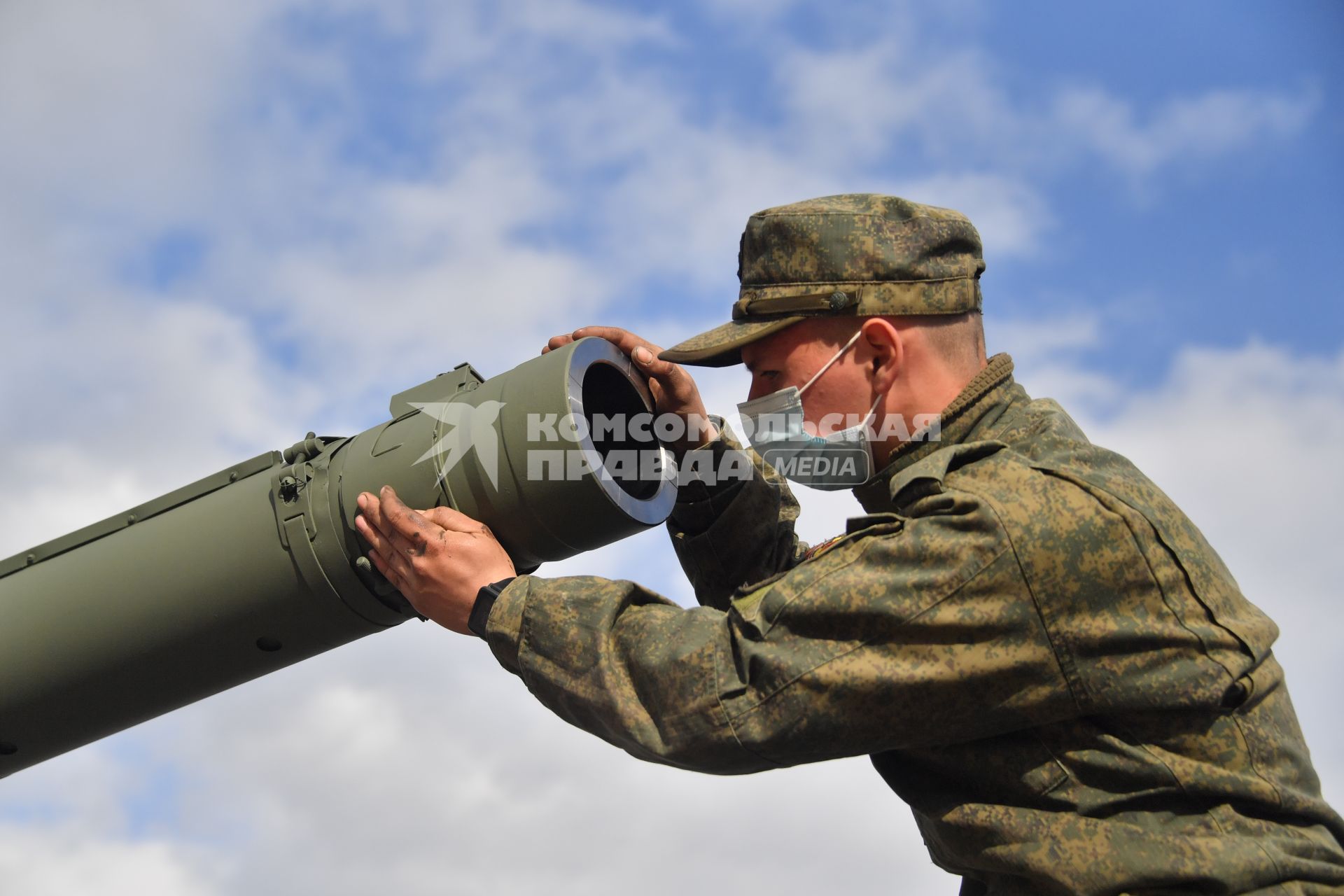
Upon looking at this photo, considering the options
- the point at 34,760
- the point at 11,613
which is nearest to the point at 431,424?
the point at 11,613

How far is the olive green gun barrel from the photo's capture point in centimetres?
416

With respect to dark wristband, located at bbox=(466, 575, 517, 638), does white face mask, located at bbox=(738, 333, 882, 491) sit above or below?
above

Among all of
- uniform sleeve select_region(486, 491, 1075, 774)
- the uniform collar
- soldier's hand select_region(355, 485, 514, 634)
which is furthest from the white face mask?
soldier's hand select_region(355, 485, 514, 634)

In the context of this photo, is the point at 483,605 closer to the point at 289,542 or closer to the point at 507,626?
the point at 507,626

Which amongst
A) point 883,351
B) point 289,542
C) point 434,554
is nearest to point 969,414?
point 883,351

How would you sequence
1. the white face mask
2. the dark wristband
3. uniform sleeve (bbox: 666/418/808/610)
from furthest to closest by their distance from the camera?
uniform sleeve (bbox: 666/418/808/610), the white face mask, the dark wristband

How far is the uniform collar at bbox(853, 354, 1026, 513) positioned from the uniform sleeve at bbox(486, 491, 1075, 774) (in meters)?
0.46

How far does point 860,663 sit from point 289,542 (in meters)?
2.06

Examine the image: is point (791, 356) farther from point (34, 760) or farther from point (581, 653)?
point (34, 760)

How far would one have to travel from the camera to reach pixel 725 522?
16.1 ft

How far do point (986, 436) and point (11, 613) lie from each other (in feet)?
11.1

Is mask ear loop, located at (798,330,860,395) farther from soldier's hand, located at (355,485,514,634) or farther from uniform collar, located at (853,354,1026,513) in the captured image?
soldier's hand, located at (355,485,514,634)

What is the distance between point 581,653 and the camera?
11.5ft

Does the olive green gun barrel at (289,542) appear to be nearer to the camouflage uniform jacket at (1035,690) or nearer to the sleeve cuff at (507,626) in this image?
the sleeve cuff at (507,626)
